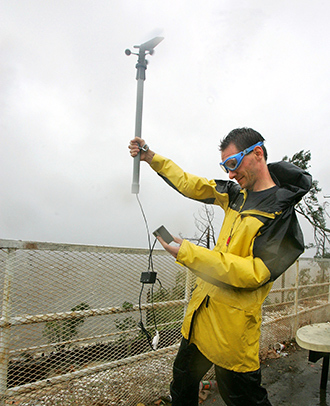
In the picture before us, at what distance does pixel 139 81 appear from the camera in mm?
2176

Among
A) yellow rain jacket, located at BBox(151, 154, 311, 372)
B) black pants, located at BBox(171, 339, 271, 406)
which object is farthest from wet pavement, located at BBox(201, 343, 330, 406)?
yellow rain jacket, located at BBox(151, 154, 311, 372)

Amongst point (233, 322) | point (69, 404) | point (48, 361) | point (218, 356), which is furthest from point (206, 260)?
point (69, 404)

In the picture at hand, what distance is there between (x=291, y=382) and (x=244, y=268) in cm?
296

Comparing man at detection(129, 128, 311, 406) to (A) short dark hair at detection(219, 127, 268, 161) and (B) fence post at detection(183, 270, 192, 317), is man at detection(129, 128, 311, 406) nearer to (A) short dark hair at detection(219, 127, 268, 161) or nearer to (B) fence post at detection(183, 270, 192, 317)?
(A) short dark hair at detection(219, 127, 268, 161)

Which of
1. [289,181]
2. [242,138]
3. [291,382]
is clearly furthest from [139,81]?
[291,382]

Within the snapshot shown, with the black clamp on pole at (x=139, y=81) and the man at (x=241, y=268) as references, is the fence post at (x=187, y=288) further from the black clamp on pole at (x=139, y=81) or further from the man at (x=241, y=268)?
the black clamp on pole at (x=139, y=81)

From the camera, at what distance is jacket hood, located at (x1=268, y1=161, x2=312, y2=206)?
171 cm

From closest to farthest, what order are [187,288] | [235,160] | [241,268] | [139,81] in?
1. [241,268]
2. [235,160]
3. [139,81]
4. [187,288]

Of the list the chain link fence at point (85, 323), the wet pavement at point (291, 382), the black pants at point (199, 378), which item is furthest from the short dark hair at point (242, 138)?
the wet pavement at point (291, 382)

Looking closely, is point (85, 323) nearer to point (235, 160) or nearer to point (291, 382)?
point (235, 160)

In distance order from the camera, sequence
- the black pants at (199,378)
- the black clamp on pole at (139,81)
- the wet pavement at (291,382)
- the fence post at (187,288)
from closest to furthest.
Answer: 1. the black pants at (199,378)
2. the black clamp on pole at (139,81)
3. the wet pavement at (291,382)
4. the fence post at (187,288)

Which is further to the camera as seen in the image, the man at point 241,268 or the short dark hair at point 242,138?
the short dark hair at point 242,138

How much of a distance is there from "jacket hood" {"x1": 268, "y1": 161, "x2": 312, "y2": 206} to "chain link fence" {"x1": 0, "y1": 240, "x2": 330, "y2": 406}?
4.37 ft

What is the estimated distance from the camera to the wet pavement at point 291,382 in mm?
3016
